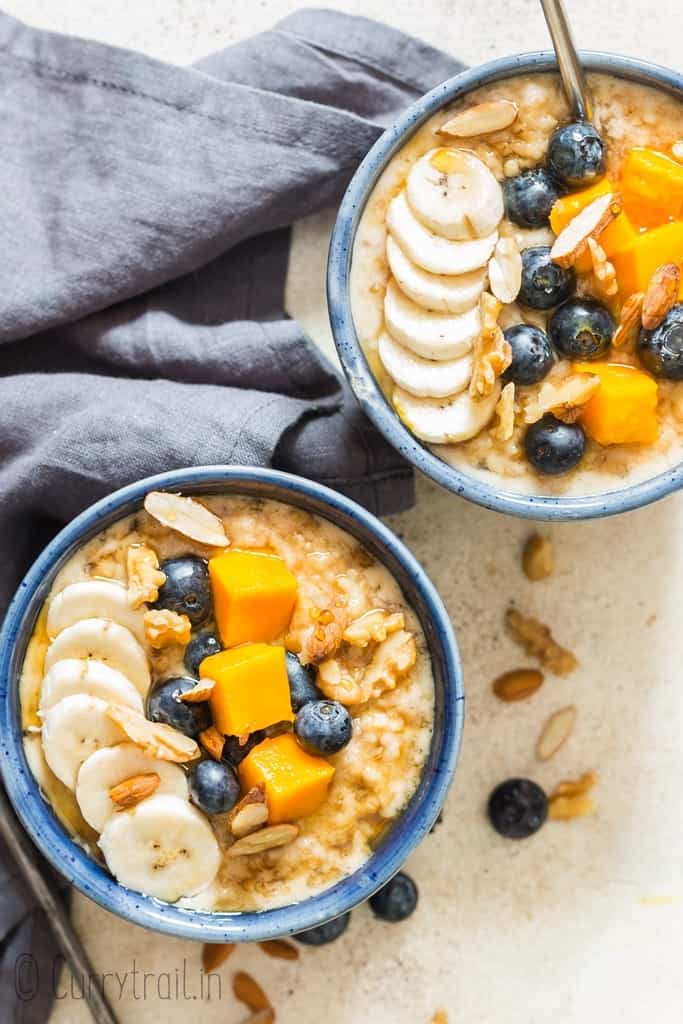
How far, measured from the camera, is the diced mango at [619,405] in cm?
139

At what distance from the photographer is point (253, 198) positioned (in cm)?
160

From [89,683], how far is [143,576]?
14 centimetres

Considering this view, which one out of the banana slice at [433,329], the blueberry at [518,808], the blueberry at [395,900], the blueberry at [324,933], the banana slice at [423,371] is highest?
the banana slice at [433,329]

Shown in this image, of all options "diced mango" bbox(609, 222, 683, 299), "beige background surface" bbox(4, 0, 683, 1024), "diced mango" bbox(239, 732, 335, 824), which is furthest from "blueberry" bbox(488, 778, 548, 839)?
"diced mango" bbox(609, 222, 683, 299)

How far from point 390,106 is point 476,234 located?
0.35 m

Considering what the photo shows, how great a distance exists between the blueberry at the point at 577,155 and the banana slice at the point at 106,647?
0.77 m

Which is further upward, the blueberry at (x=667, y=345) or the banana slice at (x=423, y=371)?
the blueberry at (x=667, y=345)

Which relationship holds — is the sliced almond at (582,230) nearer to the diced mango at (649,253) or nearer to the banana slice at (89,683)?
the diced mango at (649,253)

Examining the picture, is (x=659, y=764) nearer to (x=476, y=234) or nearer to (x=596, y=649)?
(x=596, y=649)

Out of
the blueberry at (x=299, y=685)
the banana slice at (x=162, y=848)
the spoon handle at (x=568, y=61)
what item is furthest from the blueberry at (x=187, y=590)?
the spoon handle at (x=568, y=61)

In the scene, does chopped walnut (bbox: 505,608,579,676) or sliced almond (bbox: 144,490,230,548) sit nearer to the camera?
sliced almond (bbox: 144,490,230,548)

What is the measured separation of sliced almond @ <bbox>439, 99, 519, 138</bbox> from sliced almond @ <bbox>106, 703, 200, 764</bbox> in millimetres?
813

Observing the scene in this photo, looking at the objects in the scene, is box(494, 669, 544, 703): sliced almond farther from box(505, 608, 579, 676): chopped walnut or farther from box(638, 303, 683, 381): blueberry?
box(638, 303, 683, 381): blueberry

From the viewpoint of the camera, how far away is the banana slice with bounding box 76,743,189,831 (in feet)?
4.47
